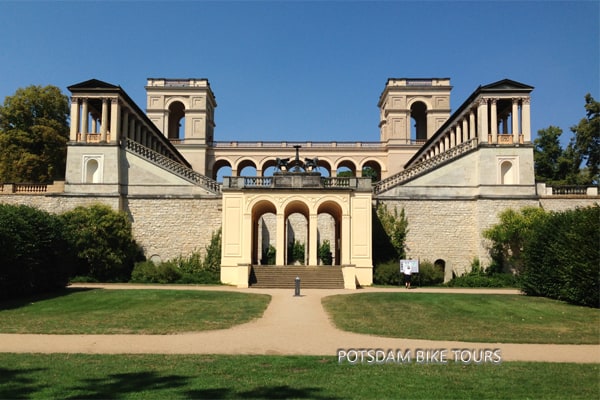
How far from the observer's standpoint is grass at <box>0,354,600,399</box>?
7.68 metres

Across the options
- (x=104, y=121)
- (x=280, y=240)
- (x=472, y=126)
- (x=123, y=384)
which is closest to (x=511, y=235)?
(x=472, y=126)

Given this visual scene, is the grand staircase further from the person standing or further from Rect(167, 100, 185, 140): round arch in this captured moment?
Rect(167, 100, 185, 140): round arch

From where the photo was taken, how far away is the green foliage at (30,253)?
20.3m

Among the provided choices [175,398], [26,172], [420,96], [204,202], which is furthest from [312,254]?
[420,96]

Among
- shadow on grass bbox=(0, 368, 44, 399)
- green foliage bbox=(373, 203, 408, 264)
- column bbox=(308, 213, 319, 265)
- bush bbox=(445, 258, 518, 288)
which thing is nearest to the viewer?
Answer: shadow on grass bbox=(0, 368, 44, 399)

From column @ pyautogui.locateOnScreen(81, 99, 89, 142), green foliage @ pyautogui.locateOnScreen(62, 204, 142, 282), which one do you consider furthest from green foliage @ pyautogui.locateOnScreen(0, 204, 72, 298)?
column @ pyautogui.locateOnScreen(81, 99, 89, 142)

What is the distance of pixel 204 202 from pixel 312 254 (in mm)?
9357

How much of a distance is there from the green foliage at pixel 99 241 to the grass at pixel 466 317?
51.7ft

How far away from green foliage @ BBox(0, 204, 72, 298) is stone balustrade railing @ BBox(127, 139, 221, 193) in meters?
11.4

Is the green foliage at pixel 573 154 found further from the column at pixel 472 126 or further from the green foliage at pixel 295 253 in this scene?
the green foliage at pixel 295 253

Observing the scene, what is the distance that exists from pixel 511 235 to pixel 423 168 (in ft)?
26.0

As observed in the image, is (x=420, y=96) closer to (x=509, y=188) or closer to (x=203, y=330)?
(x=509, y=188)

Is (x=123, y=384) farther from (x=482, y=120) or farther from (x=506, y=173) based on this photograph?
(x=506, y=173)

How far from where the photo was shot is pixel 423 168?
36156mm
